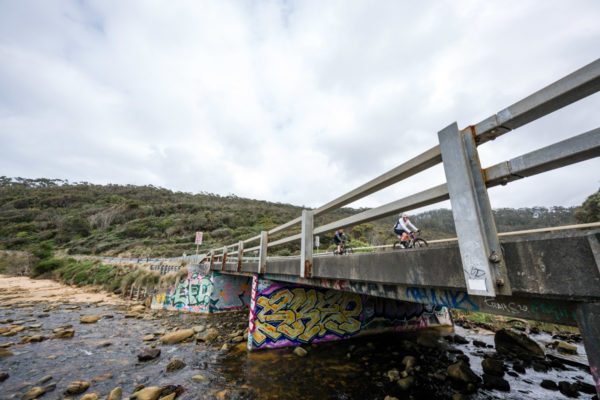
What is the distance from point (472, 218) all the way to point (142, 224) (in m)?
53.0

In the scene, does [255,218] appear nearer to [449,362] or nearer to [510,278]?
[449,362]

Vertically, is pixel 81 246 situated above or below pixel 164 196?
below

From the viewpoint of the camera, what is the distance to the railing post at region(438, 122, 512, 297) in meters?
1.92

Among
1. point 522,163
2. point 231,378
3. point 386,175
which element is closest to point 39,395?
point 231,378

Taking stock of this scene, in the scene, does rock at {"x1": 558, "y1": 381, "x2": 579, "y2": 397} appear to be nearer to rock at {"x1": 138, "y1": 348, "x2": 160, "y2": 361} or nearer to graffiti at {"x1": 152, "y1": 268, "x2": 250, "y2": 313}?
rock at {"x1": 138, "y1": 348, "x2": 160, "y2": 361}

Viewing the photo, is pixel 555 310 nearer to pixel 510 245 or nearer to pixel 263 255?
pixel 510 245

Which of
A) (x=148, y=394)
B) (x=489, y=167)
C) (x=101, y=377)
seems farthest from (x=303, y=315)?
(x=489, y=167)

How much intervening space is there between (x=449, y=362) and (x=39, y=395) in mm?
12027

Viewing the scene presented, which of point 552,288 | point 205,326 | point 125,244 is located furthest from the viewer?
point 125,244

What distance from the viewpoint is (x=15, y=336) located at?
1013 centimetres

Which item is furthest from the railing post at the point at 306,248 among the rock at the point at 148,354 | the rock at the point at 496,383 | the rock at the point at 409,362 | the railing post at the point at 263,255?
the rock at the point at 148,354

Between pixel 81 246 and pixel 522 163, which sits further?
pixel 81 246

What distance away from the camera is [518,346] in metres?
9.26

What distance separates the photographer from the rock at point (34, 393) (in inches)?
231
